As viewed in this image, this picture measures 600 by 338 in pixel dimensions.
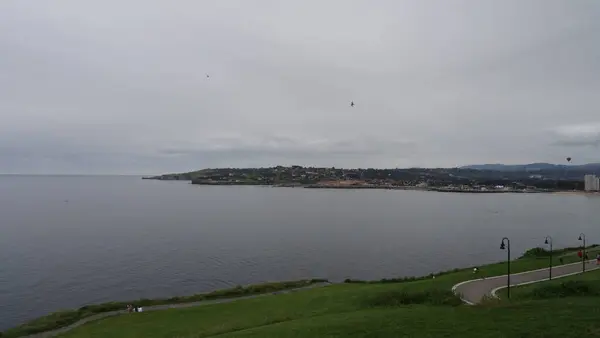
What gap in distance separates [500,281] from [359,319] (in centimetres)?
1577

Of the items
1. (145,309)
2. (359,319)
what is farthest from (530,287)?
(145,309)

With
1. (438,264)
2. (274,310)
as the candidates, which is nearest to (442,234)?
(438,264)

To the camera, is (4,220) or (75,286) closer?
(75,286)

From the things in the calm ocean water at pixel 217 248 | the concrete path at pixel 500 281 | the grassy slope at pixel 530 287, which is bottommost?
the calm ocean water at pixel 217 248

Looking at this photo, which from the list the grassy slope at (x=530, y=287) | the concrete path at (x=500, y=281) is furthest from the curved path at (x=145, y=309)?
the grassy slope at (x=530, y=287)

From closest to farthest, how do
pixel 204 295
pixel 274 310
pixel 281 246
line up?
pixel 274 310
pixel 204 295
pixel 281 246

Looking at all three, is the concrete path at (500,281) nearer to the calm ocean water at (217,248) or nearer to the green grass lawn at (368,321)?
the green grass lawn at (368,321)

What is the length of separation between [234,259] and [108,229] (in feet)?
123

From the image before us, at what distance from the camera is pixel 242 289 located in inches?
1474

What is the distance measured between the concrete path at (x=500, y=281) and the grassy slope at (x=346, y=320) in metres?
1.46

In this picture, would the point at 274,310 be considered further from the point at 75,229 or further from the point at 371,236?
the point at 75,229

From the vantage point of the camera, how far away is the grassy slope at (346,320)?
15.6 meters

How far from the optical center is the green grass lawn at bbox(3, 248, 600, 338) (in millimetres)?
15508

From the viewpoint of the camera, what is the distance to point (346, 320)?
736 inches
